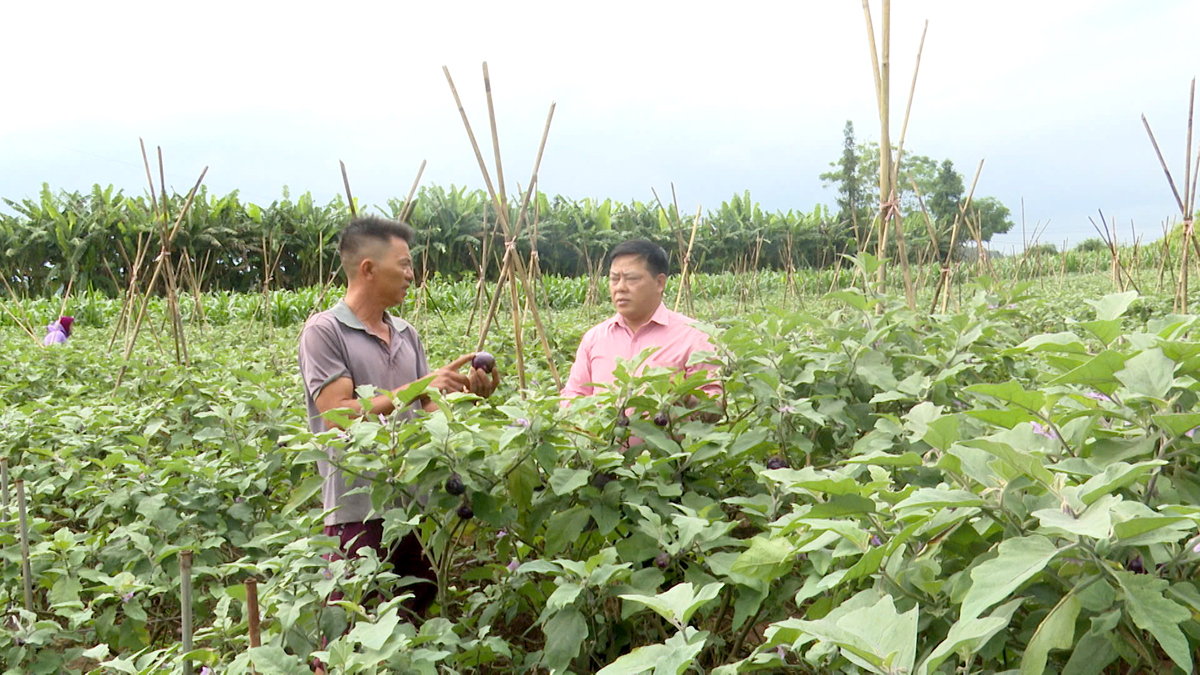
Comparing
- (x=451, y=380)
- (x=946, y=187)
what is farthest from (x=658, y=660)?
(x=946, y=187)

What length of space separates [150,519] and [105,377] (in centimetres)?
380

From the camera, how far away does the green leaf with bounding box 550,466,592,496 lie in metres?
1.58

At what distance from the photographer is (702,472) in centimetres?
189

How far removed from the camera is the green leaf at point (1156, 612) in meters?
0.79

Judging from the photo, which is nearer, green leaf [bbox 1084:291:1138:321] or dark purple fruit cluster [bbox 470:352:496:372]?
green leaf [bbox 1084:291:1138:321]

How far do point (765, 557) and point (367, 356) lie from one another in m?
1.70

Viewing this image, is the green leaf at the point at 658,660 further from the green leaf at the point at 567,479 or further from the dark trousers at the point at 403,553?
the dark trousers at the point at 403,553

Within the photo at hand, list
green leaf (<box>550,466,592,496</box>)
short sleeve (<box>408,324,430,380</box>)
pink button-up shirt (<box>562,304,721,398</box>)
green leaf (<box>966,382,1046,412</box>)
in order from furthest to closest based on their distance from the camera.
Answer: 1. pink button-up shirt (<box>562,304,721,398</box>)
2. short sleeve (<box>408,324,430,380</box>)
3. green leaf (<box>550,466,592,496</box>)
4. green leaf (<box>966,382,1046,412</box>)

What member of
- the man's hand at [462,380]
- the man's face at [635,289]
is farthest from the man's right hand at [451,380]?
the man's face at [635,289]

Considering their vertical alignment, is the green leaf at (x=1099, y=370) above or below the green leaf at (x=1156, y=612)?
above

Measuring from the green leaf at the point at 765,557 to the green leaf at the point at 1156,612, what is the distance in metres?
0.42

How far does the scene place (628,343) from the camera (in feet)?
10.3

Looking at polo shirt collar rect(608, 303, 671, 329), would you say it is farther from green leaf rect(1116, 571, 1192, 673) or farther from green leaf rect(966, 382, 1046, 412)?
green leaf rect(1116, 571, 1192, 673)

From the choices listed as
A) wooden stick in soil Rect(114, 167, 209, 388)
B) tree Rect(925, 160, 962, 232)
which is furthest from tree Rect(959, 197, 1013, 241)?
wooden stick in soil Rect(114, 167, 209, 388)
